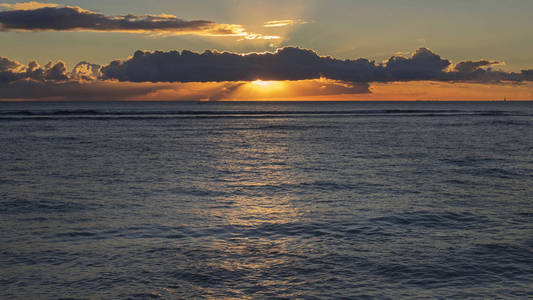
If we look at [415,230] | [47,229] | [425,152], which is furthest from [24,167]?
[425,152]

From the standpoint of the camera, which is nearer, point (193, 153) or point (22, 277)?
point (22, 277)

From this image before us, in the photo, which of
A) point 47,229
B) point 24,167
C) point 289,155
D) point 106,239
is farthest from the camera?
point 289,155

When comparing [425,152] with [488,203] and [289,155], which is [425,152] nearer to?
[289,155]

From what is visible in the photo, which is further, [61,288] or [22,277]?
[22,277]

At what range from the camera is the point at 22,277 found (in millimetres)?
11055

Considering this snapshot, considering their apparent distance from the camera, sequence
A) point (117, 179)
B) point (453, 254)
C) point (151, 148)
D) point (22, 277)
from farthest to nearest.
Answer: point (151, 148) < point (117, 179) < point (453, 254) < point (22, 277)

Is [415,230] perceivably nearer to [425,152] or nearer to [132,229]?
[132,229]

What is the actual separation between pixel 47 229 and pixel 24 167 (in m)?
17.1

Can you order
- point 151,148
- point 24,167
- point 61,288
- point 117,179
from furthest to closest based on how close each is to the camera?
point 151,148 → point 24,167 → point 117,179 → point 61,288

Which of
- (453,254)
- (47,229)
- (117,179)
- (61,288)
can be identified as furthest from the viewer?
(117,179)

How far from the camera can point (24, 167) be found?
29797mm

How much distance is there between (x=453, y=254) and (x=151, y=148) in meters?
35.4

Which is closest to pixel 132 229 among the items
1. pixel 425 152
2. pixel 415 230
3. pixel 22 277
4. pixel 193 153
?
pixel 22 277

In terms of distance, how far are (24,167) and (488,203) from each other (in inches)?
1117
